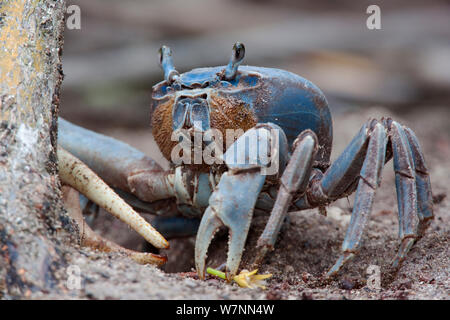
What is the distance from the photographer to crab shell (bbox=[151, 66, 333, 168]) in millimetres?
2604

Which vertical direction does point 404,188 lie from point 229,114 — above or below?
below

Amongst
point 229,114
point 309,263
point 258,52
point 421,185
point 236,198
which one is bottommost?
point 309,263

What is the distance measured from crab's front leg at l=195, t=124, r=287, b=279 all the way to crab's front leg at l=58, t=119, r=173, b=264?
0.60 metres

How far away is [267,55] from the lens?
6.85m

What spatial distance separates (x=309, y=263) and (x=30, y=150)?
1547 mm

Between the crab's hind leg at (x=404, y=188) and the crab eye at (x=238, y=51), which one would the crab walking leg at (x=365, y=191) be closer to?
the crab's hind leg at (x=404, y=188)

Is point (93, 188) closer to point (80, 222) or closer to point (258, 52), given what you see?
point (80, 222)

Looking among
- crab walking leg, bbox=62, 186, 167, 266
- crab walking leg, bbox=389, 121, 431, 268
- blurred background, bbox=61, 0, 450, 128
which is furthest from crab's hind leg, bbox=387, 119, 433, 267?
blurred background, bbox=61, 0, 450, 128

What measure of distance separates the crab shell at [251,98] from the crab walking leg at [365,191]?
487 millimetres

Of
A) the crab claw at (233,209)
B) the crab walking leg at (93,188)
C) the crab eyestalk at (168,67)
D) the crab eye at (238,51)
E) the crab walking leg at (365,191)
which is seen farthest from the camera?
the crab eyestalk at (168,67)

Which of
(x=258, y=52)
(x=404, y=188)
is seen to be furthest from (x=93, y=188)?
(x=258, y=52)

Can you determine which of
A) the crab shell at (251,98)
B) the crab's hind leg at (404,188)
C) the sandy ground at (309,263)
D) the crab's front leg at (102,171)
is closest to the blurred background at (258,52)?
the sandy ground at (309,263)

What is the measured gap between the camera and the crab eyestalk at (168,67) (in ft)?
9.02

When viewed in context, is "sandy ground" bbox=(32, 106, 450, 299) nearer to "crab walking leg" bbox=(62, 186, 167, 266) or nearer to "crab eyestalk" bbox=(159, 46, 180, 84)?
"crab walking leg" bbox=(62, 186, 167, 266)
